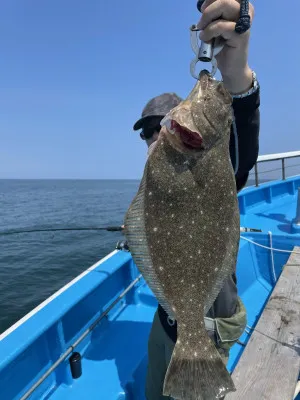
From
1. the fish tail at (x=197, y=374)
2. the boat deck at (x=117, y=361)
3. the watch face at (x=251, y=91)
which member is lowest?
the boat deck at (x=117, y=361)

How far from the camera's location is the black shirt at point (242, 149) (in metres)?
1.84

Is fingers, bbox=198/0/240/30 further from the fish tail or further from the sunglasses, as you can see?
the fish tail

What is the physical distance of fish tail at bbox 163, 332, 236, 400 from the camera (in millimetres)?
1628

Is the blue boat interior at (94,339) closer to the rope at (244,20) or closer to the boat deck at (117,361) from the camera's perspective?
the boat deck at (117,361)

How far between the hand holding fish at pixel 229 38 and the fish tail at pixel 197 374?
1.51m

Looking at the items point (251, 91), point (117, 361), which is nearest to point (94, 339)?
point (117, 361)

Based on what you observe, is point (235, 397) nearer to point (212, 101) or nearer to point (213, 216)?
point (213, 216)

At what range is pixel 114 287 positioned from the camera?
3936 millimetres

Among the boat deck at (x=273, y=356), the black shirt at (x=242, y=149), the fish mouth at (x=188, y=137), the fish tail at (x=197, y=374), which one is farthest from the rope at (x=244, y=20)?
the boat deck at (x=273, y=356)

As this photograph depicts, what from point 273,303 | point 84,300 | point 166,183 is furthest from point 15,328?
point 273,303

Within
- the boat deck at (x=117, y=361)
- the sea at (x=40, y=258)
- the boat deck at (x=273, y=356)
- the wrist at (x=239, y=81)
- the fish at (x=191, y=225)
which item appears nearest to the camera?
the fish at (x=191, y=225)

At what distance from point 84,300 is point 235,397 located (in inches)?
66.8

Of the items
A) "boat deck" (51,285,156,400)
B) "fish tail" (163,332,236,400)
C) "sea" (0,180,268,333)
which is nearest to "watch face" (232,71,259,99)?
"fish tail" (163,332,236,400)

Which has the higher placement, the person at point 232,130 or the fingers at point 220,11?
the fingers at point 220,11
